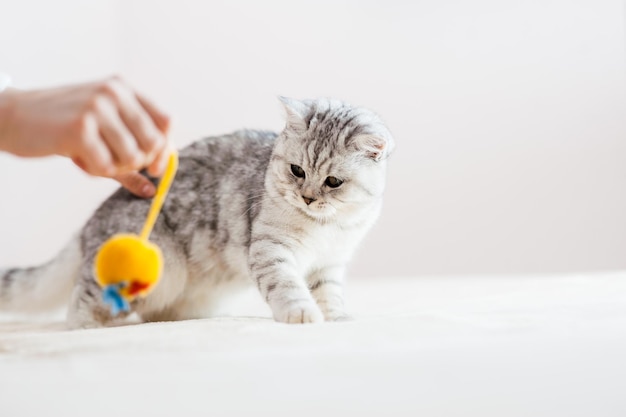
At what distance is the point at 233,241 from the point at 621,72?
2.92 meters

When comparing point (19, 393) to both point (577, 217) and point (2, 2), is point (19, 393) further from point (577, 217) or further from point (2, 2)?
point (577, 217)

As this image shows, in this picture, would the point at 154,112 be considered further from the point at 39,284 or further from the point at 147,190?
the point at 39,284

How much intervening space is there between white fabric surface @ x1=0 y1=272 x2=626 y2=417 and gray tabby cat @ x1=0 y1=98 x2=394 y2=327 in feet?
2.39

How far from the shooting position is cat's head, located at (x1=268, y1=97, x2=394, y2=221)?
2.18 metres

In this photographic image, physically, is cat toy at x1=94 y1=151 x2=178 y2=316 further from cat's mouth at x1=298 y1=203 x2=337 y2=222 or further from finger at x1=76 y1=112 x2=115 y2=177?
cat's mouth at x1=298 y1=203 x2=337 y2=222

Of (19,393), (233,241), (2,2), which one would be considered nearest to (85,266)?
(233,241)

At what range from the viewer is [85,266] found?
7.37ft

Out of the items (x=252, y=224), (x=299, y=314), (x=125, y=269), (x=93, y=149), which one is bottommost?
(x=299, y=314)

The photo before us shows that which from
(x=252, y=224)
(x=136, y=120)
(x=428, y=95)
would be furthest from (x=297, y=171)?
(x=428, y=95)

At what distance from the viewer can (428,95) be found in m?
4.39

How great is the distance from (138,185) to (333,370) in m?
1.34

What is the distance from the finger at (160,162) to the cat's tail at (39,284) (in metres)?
1.27

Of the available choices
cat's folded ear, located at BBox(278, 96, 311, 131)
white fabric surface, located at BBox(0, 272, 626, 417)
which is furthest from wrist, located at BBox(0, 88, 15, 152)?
cat's folded ear, located at BBox(278, 96, 311, 131)

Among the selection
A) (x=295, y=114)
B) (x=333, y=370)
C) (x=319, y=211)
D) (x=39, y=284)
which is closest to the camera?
(x=333, y=370)
